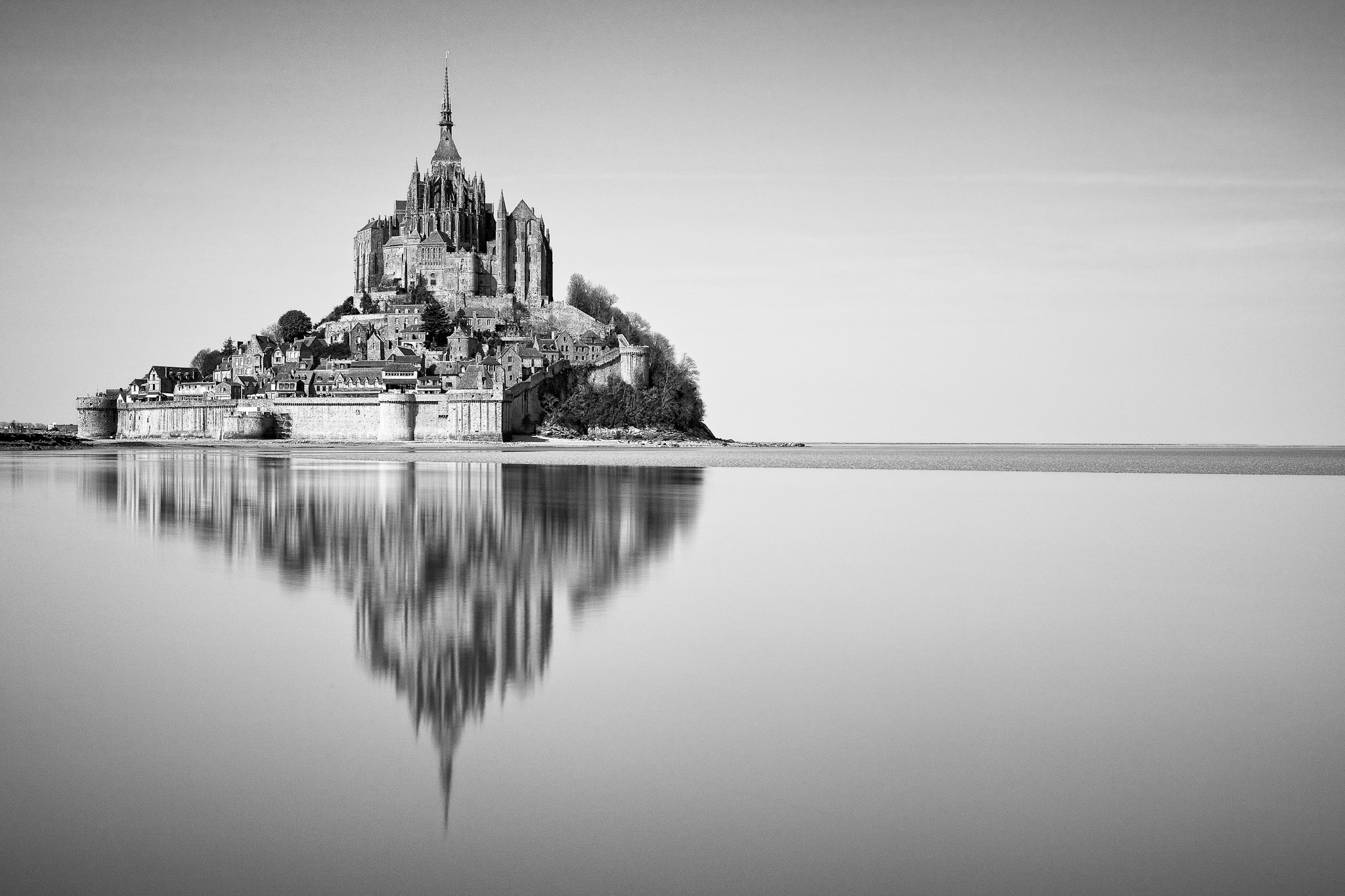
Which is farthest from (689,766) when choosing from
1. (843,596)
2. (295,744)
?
(843,596)

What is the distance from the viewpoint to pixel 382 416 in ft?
227

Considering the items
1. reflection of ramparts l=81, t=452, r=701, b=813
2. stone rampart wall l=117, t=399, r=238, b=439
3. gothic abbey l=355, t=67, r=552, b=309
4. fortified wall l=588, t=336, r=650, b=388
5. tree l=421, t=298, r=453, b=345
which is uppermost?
gothic abbey l=355, t=67, r=552, b=309

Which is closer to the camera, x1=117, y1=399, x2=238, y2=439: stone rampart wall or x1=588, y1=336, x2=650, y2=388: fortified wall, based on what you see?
x1=588, y1=336, x2=650, y2=388: fortified wall

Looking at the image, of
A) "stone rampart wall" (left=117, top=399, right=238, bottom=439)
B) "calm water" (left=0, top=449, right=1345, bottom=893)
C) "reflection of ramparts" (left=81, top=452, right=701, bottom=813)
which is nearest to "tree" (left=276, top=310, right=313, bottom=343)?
"stone rampart wall" (left=117, top=399, right=238, bottom=439)

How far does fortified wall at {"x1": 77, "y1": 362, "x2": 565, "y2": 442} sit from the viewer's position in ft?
220

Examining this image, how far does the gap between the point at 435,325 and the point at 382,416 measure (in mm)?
10641

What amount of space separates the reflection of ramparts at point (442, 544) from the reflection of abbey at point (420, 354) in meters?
33.9

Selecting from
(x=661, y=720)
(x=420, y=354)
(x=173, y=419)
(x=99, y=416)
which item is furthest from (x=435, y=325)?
(x=661, y=720)

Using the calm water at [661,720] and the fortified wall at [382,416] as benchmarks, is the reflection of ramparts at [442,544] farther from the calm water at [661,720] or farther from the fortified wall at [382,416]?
the fortified wall at [382,416]

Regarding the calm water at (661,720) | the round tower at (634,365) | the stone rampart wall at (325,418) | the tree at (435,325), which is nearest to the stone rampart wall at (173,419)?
the stone rampart wall at (325,418)

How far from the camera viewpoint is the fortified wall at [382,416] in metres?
67.1

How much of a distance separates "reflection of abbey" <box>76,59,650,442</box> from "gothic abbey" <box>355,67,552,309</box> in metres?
0.11

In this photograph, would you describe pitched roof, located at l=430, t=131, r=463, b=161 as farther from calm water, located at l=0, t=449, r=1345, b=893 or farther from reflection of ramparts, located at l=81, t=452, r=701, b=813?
calm water, located at l=0, t=449, r=1345, b=893

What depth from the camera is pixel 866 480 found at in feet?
124
